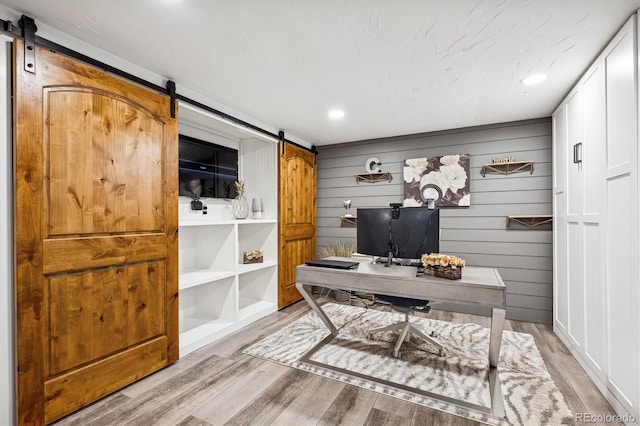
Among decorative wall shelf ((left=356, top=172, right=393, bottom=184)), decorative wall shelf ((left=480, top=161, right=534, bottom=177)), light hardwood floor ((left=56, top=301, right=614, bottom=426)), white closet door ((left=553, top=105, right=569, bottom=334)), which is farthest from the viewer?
decorative wall shelf ((left=356, top=172, right=393, bottom=184))

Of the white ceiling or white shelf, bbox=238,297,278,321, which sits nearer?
the white ceiling

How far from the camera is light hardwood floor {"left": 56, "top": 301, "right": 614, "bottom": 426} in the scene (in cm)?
178

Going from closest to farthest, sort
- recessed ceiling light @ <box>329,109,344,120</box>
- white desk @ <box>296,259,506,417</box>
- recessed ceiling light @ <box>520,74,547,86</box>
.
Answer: white desk @ <box>296,259,506,417</box>, recessed ceiling light @ <box>520,74,547,86</box>, recessed ceiling light @ <box>329,109,344,120</box>

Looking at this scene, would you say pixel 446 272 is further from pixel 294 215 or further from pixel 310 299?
pixel 294 215

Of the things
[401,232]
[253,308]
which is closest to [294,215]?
[253,308]

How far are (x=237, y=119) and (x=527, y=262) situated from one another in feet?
12.3

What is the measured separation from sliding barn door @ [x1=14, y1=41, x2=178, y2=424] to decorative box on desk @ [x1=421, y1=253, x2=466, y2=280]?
81.3 inches

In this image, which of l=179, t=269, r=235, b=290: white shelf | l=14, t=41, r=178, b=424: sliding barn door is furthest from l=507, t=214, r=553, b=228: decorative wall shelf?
l=14, t=41, r=178, b=424: sliding barn door

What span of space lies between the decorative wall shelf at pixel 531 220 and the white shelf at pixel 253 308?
312 cm

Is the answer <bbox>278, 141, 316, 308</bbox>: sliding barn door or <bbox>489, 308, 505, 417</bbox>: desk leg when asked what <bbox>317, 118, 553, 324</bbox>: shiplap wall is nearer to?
<bbox>278, 141, 316, 308</bbox>: sliding barn door

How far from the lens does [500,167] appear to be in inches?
143

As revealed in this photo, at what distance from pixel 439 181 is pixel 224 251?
286 cm

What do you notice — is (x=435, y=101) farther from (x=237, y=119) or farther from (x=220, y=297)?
(x=220, y=297)

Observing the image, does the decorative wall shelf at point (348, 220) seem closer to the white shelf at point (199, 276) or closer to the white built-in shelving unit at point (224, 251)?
the white built-in shelving unit at point (224, 251)
